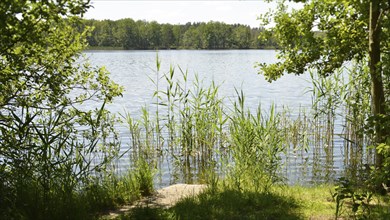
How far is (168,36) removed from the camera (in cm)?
10681

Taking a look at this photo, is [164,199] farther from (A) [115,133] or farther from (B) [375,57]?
(B) [375,57]

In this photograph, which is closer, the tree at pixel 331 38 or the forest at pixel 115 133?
the forest at pixel 115 133

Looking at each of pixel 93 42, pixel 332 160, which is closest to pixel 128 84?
pixel 332 160

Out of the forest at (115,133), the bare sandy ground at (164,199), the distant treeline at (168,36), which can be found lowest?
the bare sandy ground at (164,199)

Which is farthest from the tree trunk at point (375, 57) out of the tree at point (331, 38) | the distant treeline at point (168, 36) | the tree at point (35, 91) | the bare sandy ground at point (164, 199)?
the distant treeline at point (168, 36)

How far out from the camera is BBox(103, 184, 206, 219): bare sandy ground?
534cm

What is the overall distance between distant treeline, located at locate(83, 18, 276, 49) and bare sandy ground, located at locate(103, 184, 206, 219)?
88587 millimetres

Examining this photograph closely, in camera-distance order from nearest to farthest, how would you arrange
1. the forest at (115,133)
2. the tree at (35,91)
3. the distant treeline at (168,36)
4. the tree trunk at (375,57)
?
the tree at (35,91) → the forest at (115,133) → the tree trunk at (375,57) → the distant treeline at (168,36)

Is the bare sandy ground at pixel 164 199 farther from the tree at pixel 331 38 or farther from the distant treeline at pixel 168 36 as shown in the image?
the distant treeline at pixel 168 36

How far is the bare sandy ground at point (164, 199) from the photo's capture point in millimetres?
5336

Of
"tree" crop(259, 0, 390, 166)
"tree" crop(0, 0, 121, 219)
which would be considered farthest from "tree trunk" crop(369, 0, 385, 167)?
"tree" crop(0, 0, 121, 219)

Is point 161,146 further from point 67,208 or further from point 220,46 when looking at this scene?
point 220,46

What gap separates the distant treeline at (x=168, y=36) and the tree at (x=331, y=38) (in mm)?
88742

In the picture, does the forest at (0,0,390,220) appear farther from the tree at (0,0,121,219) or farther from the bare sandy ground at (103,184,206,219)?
the bare sandy ground at (103,184,206,219)
